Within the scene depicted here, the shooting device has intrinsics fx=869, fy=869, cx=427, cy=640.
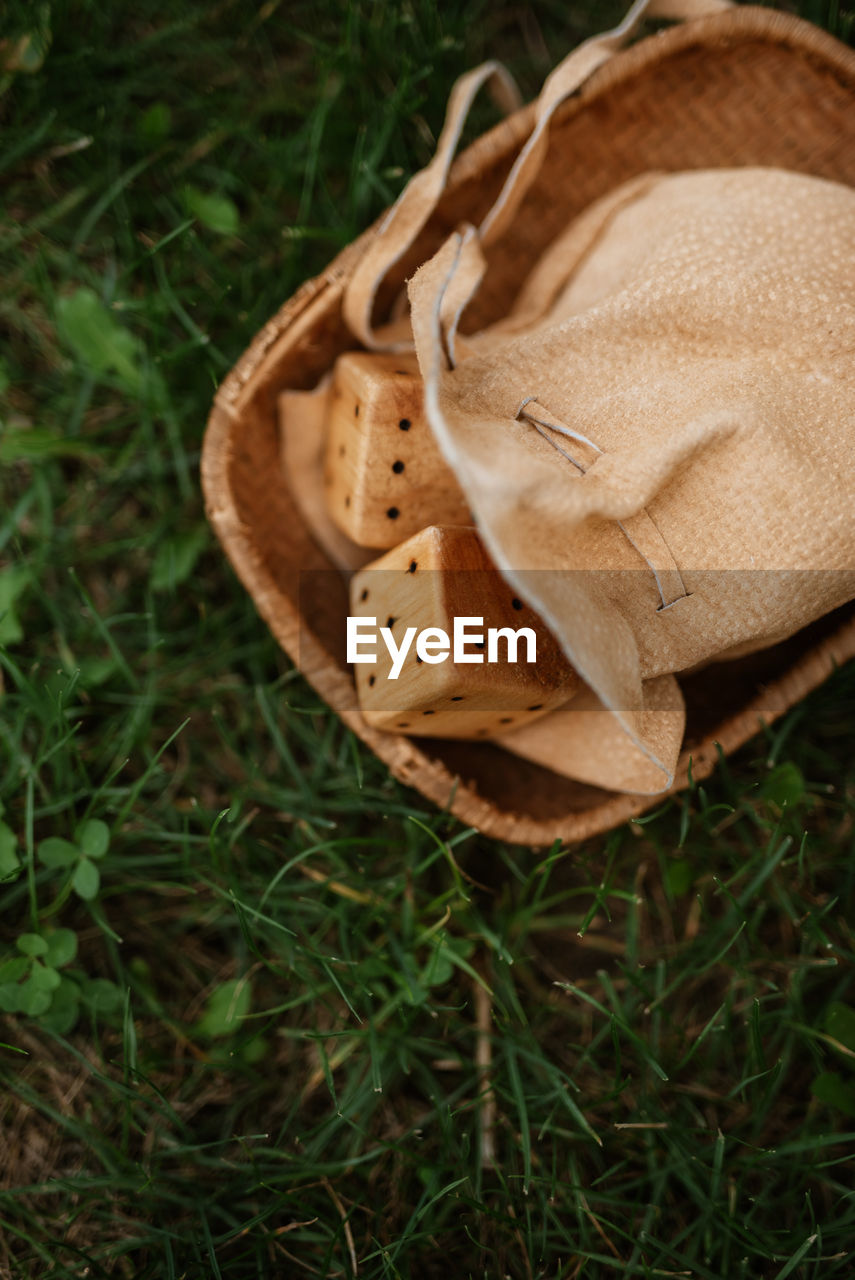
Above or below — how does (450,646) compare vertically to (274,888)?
above

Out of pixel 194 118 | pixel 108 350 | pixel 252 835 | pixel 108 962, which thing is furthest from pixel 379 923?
pixel 194 118

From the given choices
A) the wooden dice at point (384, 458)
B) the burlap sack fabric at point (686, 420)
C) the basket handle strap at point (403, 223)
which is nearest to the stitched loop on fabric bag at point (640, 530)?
the burlap sack fabric at point (686, 420)

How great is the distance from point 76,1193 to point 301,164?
1548mm

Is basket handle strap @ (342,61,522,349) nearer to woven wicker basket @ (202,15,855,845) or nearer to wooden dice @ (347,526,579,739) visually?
woven wicker basket @ (202,15,855,845)

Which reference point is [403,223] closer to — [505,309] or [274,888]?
[505,309]

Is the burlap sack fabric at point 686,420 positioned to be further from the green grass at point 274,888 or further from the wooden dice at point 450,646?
the green grass at point 274,888

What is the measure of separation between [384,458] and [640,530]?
0.31 m

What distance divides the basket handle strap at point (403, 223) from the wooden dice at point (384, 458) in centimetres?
6

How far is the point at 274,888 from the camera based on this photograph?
4.00 feet

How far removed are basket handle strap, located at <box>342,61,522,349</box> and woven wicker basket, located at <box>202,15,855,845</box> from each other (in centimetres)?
4

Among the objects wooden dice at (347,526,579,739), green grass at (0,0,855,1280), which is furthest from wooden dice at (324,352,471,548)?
green grass at (0,0,855,1280)

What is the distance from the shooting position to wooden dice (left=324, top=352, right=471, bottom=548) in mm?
1010

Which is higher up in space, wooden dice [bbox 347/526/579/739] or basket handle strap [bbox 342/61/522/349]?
basket handle strap [bbox 342/61/522/349]

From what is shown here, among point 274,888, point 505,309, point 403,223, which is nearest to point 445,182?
point 403,223
